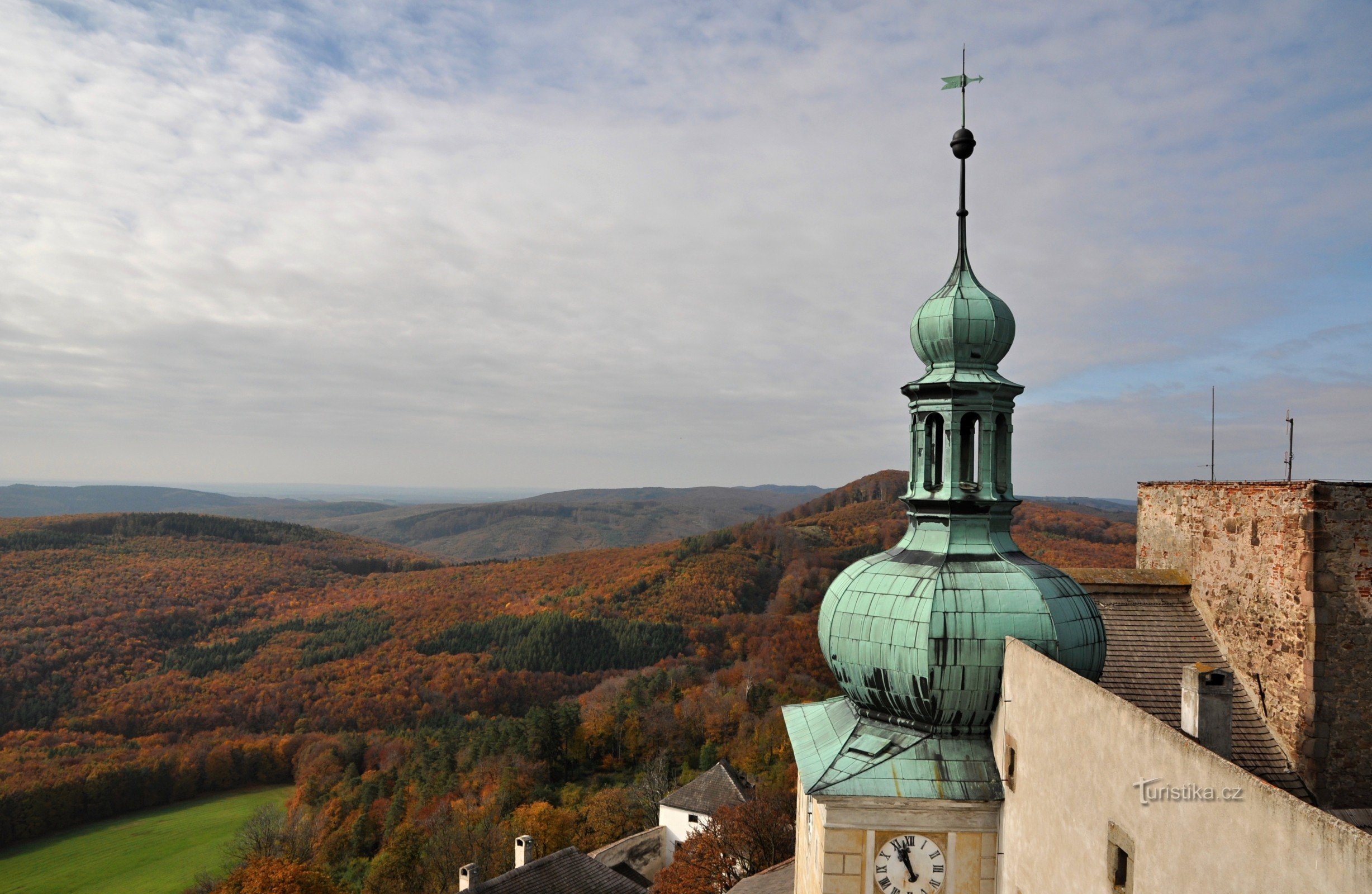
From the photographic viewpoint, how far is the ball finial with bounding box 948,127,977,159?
1423cm

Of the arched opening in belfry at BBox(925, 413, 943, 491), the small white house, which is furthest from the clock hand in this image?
the small white house

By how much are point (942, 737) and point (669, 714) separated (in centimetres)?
7952

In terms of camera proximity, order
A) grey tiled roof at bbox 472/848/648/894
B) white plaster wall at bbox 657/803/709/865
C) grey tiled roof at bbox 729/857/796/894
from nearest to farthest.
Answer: grey tiled roof at bbox 729/857/796/894 → grey tiled roof at bbox 472/848/648/894 → white plaster wall at bbox 657/803/709/865

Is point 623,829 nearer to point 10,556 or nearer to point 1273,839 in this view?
point 1273,839

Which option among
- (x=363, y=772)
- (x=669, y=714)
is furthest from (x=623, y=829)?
(x=363, y=772)

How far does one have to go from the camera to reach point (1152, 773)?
21.0 ft

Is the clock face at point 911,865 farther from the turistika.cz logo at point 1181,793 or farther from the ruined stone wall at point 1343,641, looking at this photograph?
the ruined stone wall at point 1343,641

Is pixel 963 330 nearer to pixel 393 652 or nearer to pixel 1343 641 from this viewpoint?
pixel 1343 641

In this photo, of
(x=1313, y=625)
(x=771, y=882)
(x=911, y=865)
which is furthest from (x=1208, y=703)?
(x=771, y=882)

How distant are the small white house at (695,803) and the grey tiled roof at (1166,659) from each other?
118ft

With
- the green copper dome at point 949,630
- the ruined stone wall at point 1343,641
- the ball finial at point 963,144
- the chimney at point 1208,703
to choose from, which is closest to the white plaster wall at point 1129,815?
the green copper dome at point 949,630

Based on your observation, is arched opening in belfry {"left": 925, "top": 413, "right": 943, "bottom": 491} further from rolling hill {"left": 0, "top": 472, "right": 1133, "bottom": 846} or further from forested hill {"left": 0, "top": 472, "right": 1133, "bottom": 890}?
rolling hill {"left": 0, "top": 472, "right": 1133, "bottom": 846}

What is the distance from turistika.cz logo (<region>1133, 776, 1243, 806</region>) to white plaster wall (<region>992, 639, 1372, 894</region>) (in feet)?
0.12

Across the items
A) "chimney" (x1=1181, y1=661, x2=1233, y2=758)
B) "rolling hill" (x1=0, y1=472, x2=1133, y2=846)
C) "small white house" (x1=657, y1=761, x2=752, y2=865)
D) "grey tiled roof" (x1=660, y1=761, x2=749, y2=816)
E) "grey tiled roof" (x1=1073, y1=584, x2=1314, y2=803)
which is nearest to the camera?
"chimney" (x1=1181, y1=661, x2=1233, y2=758)
